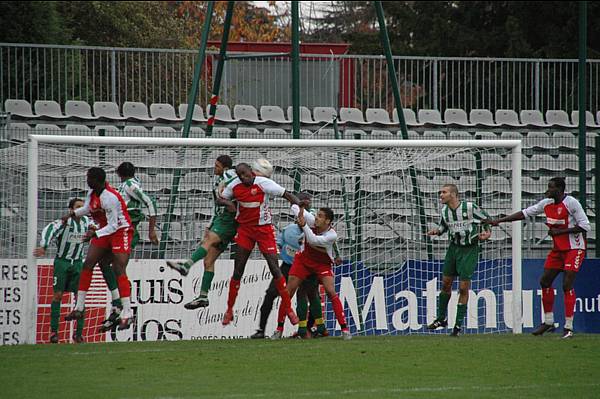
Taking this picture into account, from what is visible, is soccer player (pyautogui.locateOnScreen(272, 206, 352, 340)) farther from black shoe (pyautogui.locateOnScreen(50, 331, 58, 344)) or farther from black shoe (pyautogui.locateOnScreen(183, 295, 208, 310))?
black shoe (pyautogui.locateOnScreen(50, 331, 58, 344))

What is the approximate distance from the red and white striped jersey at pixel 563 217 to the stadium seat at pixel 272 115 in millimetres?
7347

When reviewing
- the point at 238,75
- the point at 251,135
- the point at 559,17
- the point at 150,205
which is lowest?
the point at 150,205

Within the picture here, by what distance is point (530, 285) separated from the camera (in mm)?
17156

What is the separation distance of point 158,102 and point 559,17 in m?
13.5

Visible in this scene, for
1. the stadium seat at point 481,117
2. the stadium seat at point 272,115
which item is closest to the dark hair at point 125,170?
the stadium seat at point 272,115

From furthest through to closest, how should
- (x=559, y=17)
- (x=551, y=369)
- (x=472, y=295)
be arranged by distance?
(x=559, y=17), (x=472, y=295), (x=551, y=369)

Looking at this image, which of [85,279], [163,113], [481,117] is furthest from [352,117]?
[85,279]

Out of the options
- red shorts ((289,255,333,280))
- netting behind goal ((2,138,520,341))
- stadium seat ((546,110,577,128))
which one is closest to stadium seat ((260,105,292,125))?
netting behind goal ((2,138,520,341))

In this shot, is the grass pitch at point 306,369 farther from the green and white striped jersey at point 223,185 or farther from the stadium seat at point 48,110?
the stadium seat at point 48,110

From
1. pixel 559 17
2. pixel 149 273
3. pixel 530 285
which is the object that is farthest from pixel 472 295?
pixel 559 17

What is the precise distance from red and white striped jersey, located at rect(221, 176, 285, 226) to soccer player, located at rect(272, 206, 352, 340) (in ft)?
1.36

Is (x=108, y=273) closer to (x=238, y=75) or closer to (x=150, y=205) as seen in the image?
(x=150, y=205)

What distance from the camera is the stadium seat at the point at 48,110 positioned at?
20047mm

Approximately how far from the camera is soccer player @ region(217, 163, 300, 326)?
44.5 feet
